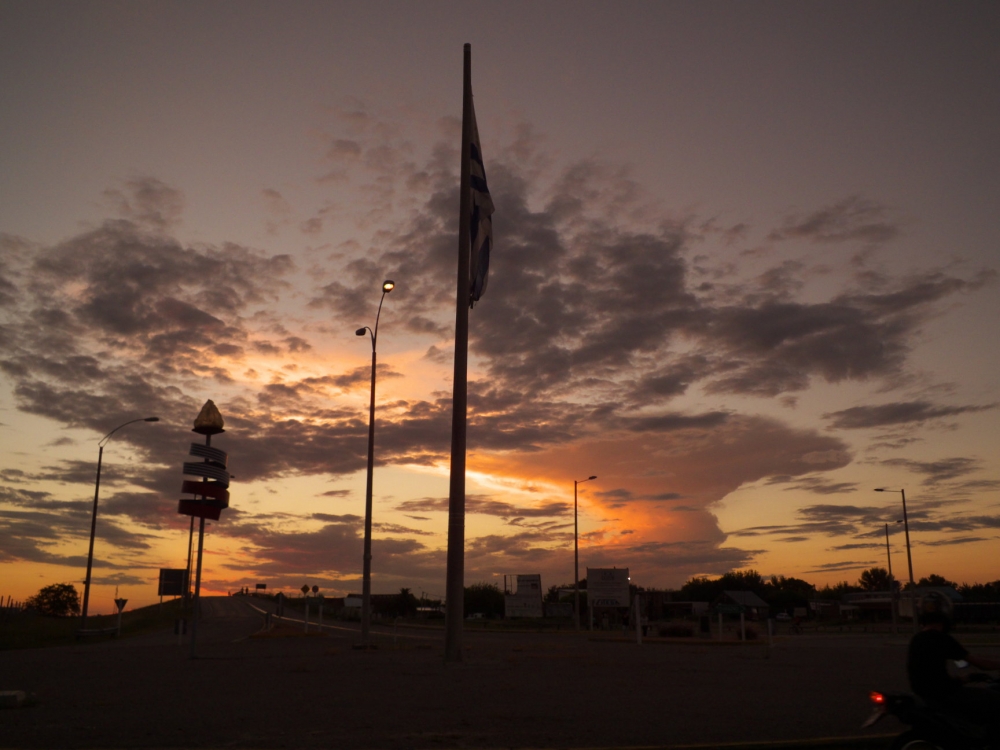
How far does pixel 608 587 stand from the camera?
59.4 meters

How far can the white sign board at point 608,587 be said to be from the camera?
5916 cm

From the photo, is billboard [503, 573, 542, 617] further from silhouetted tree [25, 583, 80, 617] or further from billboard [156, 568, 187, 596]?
silhouetted tree [25, 583, 80, 617]

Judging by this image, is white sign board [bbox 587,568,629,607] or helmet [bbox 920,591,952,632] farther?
white sign board [bbox 587,568,629,607]

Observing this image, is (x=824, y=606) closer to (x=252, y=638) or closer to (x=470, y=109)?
(x=252, y=638)

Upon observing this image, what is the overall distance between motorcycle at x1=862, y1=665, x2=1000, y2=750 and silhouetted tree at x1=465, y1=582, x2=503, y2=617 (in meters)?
123

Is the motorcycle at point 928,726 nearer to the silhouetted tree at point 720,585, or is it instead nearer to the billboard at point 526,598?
the billboard at point 526,598

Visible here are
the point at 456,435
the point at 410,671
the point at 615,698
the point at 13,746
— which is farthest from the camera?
the point at 456,435

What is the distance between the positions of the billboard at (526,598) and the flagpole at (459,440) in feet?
170

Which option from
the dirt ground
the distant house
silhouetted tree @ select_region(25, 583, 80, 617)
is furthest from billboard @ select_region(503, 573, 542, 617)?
silhouetted tree @ select_region(25, 583, 80, 617)

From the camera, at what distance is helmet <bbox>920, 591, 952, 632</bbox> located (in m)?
7.21

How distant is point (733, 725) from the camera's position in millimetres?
10672

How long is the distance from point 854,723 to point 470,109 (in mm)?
17774

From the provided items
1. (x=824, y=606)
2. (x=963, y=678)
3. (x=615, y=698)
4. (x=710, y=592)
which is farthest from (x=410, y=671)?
(x=710, y=592)

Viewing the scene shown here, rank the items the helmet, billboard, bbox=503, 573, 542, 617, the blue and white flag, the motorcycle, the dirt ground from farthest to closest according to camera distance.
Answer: billboard, bbox=503, 573, 542, 617 → the blue and white flag → the dirt ground → the helmet → the motorcycle
